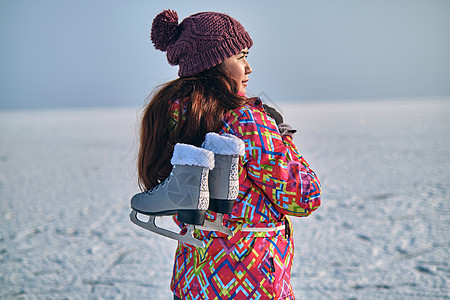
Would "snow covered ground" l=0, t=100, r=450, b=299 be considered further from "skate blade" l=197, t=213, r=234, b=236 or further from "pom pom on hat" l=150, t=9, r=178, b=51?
"skate blade" l=197, t=213, r=234, b=236

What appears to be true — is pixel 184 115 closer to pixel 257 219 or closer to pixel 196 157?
pixel 196 157

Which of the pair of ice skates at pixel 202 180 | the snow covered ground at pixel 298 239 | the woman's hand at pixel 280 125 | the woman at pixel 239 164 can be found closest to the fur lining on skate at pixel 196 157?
the pair of ice skates at pixel 202 180

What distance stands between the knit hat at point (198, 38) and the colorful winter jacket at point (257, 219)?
0.21m

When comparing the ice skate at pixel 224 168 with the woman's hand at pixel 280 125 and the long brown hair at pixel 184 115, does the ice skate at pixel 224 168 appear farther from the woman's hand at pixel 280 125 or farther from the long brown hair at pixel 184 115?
the woman's hand at pixel 280 125

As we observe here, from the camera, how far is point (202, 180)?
1.04m

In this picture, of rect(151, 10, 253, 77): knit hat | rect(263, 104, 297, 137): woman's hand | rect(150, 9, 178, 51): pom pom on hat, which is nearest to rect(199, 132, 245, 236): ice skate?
rect(263, 104, 297, 137): woman's hand

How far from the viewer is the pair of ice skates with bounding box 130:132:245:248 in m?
1.04

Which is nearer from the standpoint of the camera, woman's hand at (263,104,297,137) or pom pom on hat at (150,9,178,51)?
woman's hand at (263,104,297,137)

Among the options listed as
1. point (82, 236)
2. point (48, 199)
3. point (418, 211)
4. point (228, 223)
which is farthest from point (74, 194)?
point (228, 223)

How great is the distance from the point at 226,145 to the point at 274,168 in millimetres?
175

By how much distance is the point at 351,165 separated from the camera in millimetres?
7727

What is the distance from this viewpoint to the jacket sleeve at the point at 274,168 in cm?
112

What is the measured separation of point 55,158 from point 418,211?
28.3 ft

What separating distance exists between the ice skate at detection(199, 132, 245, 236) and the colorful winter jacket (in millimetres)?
89
